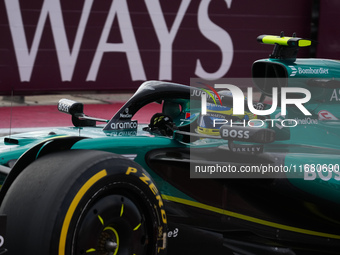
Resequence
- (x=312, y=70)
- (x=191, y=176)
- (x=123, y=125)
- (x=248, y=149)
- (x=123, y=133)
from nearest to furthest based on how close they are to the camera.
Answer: (x=191, y=176) → (x=248, y=149) → (x=123, y=133) → (x=123, y=125) → (x=312, y=70)

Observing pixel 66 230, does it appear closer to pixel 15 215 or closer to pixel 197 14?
pixel 15 215

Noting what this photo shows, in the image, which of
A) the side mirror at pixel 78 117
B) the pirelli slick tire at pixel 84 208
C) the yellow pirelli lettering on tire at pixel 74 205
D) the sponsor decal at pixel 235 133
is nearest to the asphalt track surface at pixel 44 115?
the side mirror at pixel 78 117

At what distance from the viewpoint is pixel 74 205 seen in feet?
9.05

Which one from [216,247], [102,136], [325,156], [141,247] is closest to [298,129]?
[325,156]

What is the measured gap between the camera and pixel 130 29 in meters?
11.2

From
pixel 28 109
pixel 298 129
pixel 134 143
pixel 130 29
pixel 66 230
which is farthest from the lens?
pixel 130 29

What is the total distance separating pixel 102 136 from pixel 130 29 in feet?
25.2

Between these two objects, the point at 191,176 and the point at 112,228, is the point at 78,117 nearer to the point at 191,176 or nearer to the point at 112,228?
the point at 191,176

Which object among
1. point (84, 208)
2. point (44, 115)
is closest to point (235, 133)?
point (84, 208)

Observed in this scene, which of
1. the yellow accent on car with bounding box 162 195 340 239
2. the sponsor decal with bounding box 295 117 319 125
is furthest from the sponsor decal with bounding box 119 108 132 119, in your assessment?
the sponsor decal with bounding box 295 117 319 125

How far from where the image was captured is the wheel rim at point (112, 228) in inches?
112

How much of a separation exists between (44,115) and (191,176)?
6.68 meters

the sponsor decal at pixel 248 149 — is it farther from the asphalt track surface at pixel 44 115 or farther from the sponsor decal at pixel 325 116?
the asphalt track surface at pixel 44 115

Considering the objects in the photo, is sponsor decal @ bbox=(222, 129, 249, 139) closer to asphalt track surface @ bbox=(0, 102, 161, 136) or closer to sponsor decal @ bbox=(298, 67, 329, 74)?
sponsor decal @ bbox=(298, 67, 329, 74)
